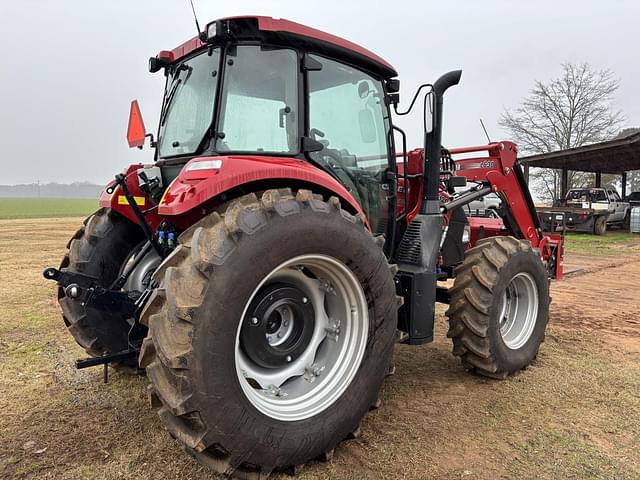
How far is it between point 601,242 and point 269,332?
16957 mm

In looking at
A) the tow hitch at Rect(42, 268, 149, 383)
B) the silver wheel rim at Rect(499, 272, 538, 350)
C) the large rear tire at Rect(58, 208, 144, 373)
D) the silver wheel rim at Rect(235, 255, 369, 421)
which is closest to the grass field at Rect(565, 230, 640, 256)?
the silver wheel rim at Rect(499, 272, 538, 350)

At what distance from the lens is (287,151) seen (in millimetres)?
3043

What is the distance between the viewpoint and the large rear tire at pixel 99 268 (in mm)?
3582

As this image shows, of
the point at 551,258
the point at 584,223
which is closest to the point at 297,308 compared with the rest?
the point at 551,258

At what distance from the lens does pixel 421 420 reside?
327 cm

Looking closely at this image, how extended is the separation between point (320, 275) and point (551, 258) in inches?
145

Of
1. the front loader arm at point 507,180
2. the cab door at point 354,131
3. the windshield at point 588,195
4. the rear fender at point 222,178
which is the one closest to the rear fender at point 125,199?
the rear fender at point 222,178

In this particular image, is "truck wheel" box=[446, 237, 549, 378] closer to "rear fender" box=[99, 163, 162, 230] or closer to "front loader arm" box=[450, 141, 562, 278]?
"front loader arm" box=[450, 141, 562, 278]

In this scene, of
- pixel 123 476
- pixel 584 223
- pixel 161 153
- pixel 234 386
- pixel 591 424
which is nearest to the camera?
pixel 234 386

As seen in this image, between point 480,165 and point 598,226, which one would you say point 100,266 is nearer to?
point 480,165

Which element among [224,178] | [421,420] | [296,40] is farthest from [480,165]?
[224,178]

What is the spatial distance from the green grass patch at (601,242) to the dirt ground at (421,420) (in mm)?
10128

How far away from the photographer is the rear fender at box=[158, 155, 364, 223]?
8.03 ft

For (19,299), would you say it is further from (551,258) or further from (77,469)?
(551,258)
